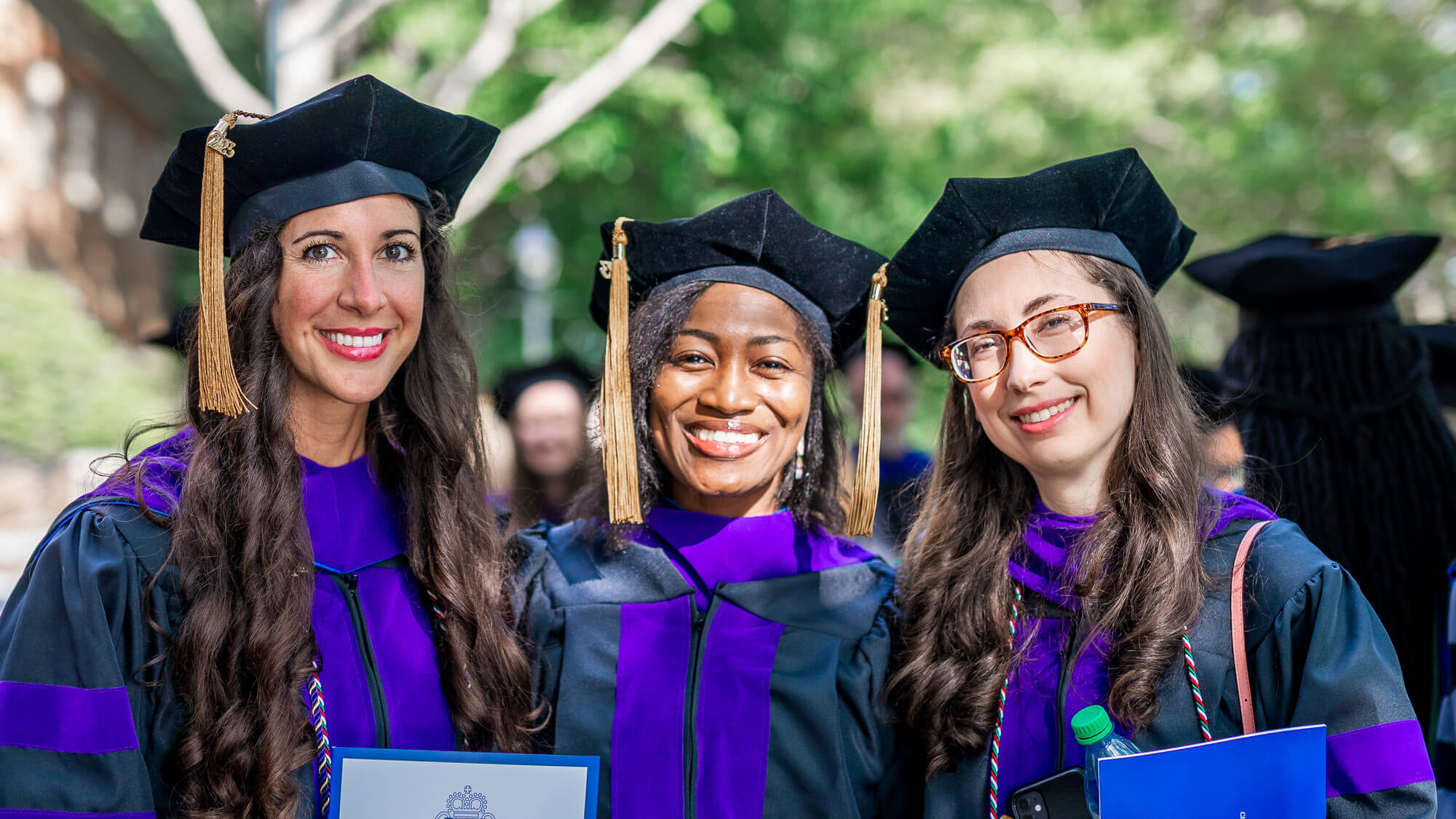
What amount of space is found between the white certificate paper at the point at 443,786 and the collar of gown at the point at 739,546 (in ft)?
2.58

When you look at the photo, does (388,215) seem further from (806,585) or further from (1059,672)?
(1059,672)

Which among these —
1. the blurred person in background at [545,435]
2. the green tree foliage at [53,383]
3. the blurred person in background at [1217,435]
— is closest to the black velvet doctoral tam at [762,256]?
the blurred person in background at [1217,435]

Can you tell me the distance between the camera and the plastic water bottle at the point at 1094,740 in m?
2.00

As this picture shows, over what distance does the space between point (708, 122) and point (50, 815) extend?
21.2ft

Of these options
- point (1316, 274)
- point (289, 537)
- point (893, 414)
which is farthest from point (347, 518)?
point (893, 414)

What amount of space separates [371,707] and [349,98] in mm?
1194

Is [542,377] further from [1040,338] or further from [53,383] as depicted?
[53,383]

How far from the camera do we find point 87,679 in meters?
1.94

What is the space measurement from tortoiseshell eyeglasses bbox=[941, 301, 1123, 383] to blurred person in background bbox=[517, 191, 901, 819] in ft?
1.09

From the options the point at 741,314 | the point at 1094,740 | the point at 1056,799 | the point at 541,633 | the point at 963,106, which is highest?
the point at 963,106

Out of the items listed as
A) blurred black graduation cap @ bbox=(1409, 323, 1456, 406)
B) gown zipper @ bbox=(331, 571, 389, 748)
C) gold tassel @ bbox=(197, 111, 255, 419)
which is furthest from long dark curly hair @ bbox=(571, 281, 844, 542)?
blurred black graduation cap @ bbox=(1409, 323, 1456, 406)

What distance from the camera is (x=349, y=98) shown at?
2.22 m

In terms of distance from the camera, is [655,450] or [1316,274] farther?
[1316,274]

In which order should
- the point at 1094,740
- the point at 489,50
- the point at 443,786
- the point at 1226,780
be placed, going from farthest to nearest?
the point at 489,50, the point at 1094,740, the point at 443,786, the point at 1226,780
